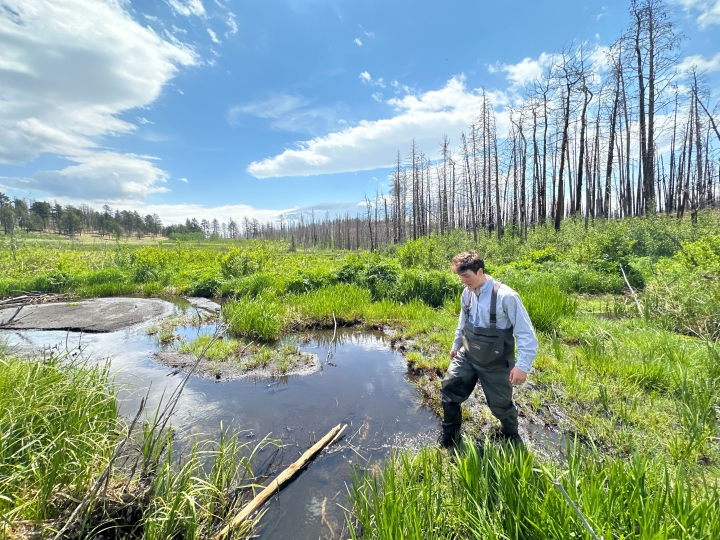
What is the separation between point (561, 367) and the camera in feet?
15.9

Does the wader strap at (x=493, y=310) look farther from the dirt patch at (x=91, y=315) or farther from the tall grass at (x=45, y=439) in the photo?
the dirt patch at (x=91, y=315)

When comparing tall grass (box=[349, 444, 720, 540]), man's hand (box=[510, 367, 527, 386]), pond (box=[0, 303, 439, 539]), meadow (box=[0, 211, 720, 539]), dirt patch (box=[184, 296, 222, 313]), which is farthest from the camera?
dirt patch (box=[184, 296, 222, 313])

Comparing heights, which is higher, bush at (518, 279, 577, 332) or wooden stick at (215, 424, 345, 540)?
bush at (518, 279, 577, 332)

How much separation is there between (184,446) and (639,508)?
14.1ft

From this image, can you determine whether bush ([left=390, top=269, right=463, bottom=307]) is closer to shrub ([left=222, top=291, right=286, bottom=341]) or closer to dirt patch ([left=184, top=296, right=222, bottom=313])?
shrub ([left=222, top=291, right=286, bottom=341])

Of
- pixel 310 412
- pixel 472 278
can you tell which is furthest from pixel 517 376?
pixel 310 412

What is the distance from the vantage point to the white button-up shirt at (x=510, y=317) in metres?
2.87

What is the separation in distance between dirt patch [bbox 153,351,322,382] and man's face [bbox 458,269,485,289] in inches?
157

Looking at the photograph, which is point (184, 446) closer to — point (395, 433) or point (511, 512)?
point (395, 433)

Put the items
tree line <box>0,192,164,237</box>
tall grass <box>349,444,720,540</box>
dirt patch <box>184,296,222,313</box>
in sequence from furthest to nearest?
1. tree line <box>0,192,164,237</box>
2. dirt patch <box>184,296,222,313</box>
3. tall grass <box>349,444,720,540</box>

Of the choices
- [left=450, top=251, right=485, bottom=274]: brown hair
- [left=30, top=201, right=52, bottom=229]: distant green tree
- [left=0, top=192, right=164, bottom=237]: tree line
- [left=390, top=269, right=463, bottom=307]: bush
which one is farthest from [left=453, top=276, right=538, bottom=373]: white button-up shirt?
[left=30, top=201, right=52, bottom=229]: distant green tree

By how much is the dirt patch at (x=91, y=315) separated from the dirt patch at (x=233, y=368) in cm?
382

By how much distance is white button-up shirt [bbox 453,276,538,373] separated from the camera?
2869 millimetres

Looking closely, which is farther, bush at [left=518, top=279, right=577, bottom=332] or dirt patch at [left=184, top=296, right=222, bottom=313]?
dirt patch at [left=184, top=296, right=222, bottom=313]
